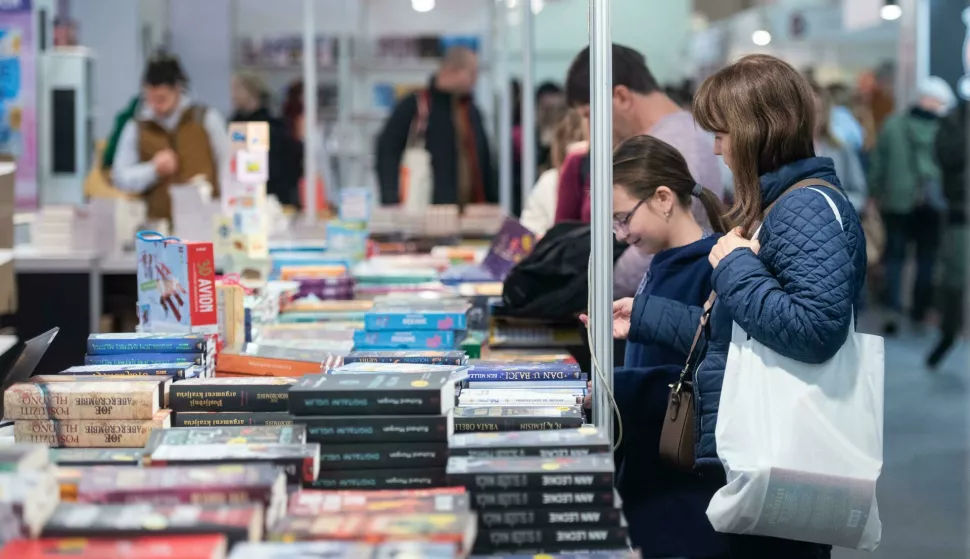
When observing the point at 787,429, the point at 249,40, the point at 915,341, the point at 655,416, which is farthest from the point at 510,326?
the point at 249,40

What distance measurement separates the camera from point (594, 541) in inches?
77.4

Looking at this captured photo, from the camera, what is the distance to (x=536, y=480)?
1.98m

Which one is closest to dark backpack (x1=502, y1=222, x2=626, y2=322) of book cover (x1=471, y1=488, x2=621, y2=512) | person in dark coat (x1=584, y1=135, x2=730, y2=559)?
person in dark coat (x1=584, y1=135, x2=730, y2=559)

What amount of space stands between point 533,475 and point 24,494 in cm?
73

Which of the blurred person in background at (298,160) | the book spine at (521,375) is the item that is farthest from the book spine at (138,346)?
the blurred person in background at (298,160)

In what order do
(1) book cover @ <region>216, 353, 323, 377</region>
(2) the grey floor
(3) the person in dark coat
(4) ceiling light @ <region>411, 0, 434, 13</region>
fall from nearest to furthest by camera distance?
1. (1) book cover @ <region>216, 353, 323, 377</region>
2. (3) the person in dark coat
3. (2) the grey floor
4. (4) ceiling light @ <region>411, 0, 434, 13</region>

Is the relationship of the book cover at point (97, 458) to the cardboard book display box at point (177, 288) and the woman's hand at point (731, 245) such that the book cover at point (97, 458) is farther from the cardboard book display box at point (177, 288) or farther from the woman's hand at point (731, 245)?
the woman's hand at point (731, 245)

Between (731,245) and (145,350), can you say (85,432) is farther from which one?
(731,245)

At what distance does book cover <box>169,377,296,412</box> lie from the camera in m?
2.49

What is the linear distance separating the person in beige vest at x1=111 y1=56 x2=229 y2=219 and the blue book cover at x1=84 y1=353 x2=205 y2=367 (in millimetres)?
4087

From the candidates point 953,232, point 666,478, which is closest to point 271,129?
point 953,232

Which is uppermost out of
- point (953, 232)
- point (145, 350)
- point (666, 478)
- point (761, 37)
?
point (761, 37)

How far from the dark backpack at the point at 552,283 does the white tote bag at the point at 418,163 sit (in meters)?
4.02

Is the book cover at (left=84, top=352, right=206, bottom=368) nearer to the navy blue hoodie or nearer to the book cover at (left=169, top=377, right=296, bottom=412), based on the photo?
the book cover at (left=169, top=377, right=296, bottom=412)
